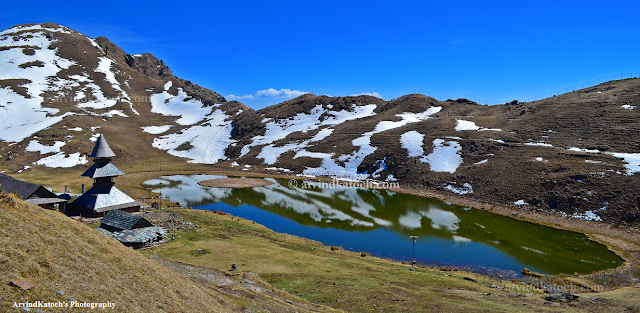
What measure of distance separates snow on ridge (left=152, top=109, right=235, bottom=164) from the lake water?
37.4 meters

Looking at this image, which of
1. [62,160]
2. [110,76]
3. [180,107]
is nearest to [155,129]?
[180,107]

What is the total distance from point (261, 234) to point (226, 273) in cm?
1440

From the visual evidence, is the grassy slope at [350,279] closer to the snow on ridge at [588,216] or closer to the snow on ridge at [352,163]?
the snow on ridge at [588,216]

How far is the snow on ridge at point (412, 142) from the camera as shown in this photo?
259 feet

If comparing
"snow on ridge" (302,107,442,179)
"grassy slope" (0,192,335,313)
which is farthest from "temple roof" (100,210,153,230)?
"snow on ridge" (302,107,442,179)

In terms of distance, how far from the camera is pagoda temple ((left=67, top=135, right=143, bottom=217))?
129 feet

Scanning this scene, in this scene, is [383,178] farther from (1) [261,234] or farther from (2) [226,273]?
(2) [226,273]

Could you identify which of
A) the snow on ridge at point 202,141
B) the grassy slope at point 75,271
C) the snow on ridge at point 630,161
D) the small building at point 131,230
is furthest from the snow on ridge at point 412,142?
the grassy slope at point 75,271

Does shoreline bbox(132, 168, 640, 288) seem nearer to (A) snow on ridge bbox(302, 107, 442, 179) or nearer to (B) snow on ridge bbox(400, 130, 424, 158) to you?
(B) snow on ridge bbox(400, 130, 424, 158)

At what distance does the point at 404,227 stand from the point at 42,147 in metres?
95.0

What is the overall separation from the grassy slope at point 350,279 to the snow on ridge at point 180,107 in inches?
4665

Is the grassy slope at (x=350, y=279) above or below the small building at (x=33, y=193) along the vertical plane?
below

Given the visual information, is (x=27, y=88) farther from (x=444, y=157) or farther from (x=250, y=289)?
(x=444, y=157)

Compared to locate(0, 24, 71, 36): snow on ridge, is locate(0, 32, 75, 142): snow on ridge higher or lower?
lower
